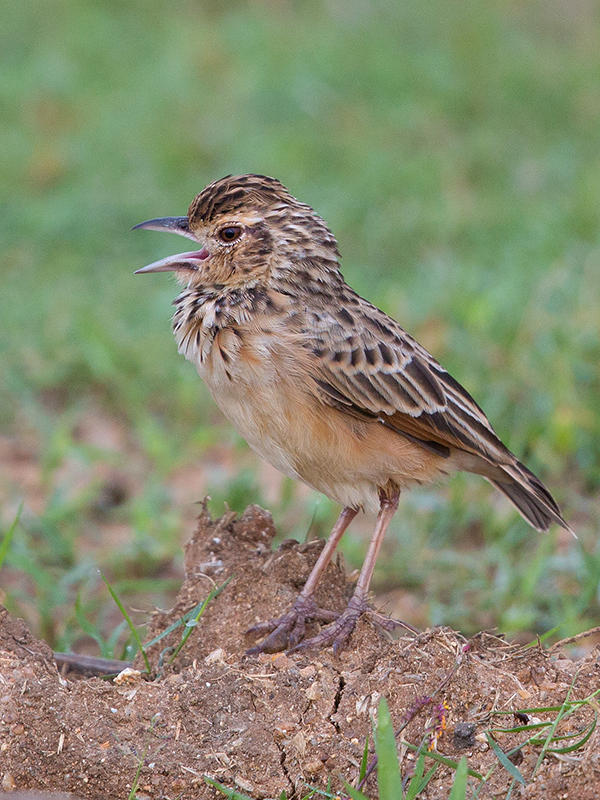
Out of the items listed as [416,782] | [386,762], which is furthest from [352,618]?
[386,762]

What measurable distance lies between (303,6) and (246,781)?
14.5 metres

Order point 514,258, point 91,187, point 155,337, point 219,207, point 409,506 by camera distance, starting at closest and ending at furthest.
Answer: point 219,207, point 409,506, point 155,337, point 514,258, point 91,187

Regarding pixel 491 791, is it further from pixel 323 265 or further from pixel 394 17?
pixel 394 17

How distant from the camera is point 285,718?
Result: 4.00 metres

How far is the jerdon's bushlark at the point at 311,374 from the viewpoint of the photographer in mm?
4527

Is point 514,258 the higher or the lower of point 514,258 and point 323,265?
the higher

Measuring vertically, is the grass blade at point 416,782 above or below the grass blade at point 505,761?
below

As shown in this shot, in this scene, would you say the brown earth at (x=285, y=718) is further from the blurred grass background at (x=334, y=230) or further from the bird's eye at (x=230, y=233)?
the bird's eye at (x=230, y=233)

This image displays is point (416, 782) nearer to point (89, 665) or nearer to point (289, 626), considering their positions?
point (289, 626)

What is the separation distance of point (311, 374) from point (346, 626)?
3.17 ft

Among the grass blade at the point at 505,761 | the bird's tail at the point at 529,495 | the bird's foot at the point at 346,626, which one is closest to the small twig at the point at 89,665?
the bird's foot at the point at 346,626

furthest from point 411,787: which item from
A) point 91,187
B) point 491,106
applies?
point 491,106

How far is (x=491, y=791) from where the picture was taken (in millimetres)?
3674

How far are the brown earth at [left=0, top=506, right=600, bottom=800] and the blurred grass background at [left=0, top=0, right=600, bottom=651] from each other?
3.19ft
